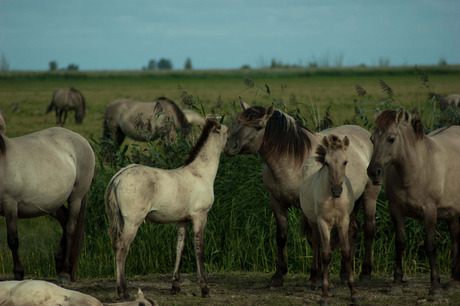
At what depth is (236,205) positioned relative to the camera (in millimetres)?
9039

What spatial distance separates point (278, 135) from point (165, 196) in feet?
5.72

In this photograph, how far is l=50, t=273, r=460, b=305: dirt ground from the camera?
6.03 m

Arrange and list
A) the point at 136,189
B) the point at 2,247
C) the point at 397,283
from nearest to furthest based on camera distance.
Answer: the point at 136,189 < the point at 397,283 < the point at 2,247

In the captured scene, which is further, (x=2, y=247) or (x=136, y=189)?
(x=2, y=247)

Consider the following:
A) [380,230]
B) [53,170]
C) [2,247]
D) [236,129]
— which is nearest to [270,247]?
[380,230]

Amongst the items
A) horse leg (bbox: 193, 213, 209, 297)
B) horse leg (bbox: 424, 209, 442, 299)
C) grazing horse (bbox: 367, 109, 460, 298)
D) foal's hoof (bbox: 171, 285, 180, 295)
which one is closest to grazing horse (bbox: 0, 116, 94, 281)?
foal's hoof (bbox: 171, 285, 180, 295)

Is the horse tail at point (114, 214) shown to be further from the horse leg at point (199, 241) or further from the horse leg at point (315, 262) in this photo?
the horse leg at point (315, 262)

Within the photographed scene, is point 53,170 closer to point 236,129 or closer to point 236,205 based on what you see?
point 236,129

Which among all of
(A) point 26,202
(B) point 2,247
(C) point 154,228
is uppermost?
(A) point 26,202

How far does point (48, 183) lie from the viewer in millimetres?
7102

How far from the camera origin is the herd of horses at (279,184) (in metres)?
5.78

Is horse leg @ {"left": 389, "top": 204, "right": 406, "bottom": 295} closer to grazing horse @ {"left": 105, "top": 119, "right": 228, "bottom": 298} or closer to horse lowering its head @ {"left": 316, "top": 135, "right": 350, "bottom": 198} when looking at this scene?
horse lowering its head @ {"left": 316, "top": 135, "right": 350, "bottom": 198}

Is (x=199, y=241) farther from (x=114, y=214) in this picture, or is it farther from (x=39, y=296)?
(x=39, y=296)

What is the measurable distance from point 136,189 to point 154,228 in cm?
334
